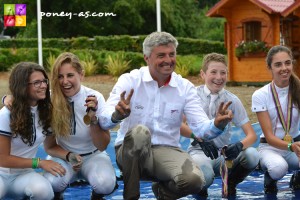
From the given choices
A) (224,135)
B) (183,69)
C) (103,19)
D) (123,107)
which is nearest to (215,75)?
(224,135)

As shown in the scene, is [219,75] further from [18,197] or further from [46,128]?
[18,197]

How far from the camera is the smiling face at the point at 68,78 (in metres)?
5.11

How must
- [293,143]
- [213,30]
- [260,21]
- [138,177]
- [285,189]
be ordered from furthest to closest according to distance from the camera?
1. [213,30]
2. [260,21]
3. [285,189]
4. [293,143]
5. [138,177]

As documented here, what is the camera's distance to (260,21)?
1833cm

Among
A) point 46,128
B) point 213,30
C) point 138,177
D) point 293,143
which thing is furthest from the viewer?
point 213,30

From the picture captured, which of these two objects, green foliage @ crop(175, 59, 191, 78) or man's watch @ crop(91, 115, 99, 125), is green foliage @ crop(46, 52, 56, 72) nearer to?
green foliage @ crop(175, 59, 191, 78)

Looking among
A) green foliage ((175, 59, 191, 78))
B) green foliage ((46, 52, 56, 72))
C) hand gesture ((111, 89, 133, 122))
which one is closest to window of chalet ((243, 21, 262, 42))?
green foliage ((175, 59, 191, 78))

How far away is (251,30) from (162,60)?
14.2 metres

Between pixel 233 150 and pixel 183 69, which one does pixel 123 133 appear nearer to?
pixel 233 150

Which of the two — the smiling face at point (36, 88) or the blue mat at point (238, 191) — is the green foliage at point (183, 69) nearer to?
the blue mat at point (238, 191)

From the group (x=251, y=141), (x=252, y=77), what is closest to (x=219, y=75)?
(x=251, y=141)

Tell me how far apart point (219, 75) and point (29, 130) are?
1574mm

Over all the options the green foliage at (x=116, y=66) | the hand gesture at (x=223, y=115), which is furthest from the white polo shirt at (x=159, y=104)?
the green foliage at (x=116, y=66)

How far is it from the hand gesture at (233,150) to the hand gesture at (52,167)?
Answer: 1210 millimetres
